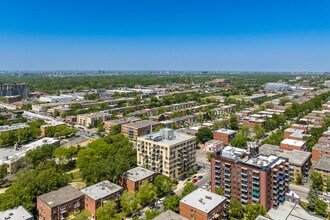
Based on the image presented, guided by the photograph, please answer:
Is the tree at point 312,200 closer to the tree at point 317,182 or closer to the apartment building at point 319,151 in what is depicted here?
the tree at point 317,182

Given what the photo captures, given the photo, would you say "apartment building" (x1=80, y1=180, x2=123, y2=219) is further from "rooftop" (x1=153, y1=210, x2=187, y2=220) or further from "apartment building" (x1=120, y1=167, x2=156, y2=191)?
"rooftop" (x1=153, y1=210, x2=187, y2=220)

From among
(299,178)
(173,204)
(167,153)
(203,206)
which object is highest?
(167,153)

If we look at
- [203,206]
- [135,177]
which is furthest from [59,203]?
[203,206]

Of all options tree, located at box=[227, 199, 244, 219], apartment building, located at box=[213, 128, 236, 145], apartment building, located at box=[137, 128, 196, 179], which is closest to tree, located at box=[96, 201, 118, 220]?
apartment building, located at box=[137, 128, 196, 179]

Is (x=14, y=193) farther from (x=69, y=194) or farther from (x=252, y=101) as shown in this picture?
(x=252, y=101)

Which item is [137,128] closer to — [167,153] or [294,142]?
[167,153]

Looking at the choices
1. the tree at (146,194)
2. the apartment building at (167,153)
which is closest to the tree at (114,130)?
the apartment building at (167,153)
